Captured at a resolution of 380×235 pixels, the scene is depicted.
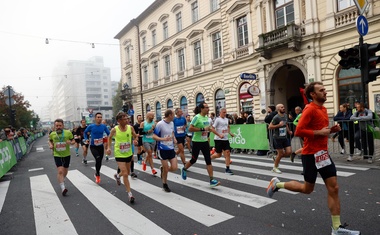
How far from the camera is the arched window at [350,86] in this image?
1512cm

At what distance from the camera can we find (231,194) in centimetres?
562

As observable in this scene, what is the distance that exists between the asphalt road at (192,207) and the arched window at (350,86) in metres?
8.99

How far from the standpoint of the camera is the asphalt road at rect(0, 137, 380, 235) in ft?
13.1

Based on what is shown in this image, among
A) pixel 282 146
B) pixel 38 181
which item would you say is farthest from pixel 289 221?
pixel 38 181

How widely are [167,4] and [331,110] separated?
2183 cm

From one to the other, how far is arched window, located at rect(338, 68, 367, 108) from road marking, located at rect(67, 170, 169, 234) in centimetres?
1420

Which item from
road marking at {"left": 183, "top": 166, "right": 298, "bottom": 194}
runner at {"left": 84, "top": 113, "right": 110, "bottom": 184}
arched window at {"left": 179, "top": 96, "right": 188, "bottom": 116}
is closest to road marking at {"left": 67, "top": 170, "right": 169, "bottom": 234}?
runner at {"left": 84, "top": 113, "right": 110, "bottom": 184}

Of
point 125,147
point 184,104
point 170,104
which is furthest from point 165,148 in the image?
point 170,104

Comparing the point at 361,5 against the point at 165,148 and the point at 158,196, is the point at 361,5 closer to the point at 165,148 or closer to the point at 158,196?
the point at 165,148

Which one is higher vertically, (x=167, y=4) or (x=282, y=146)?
(x=167, y=4)

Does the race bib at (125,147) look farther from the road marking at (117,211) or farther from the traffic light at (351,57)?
the traffic light at (351,57)

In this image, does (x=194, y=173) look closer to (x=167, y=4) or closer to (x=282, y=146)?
(x=282, y=146)

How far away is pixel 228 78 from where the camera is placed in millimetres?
22828

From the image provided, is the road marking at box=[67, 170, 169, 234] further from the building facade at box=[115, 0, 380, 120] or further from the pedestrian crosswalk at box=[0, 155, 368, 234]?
the building facade at box=[115, 0, 380, 120]
